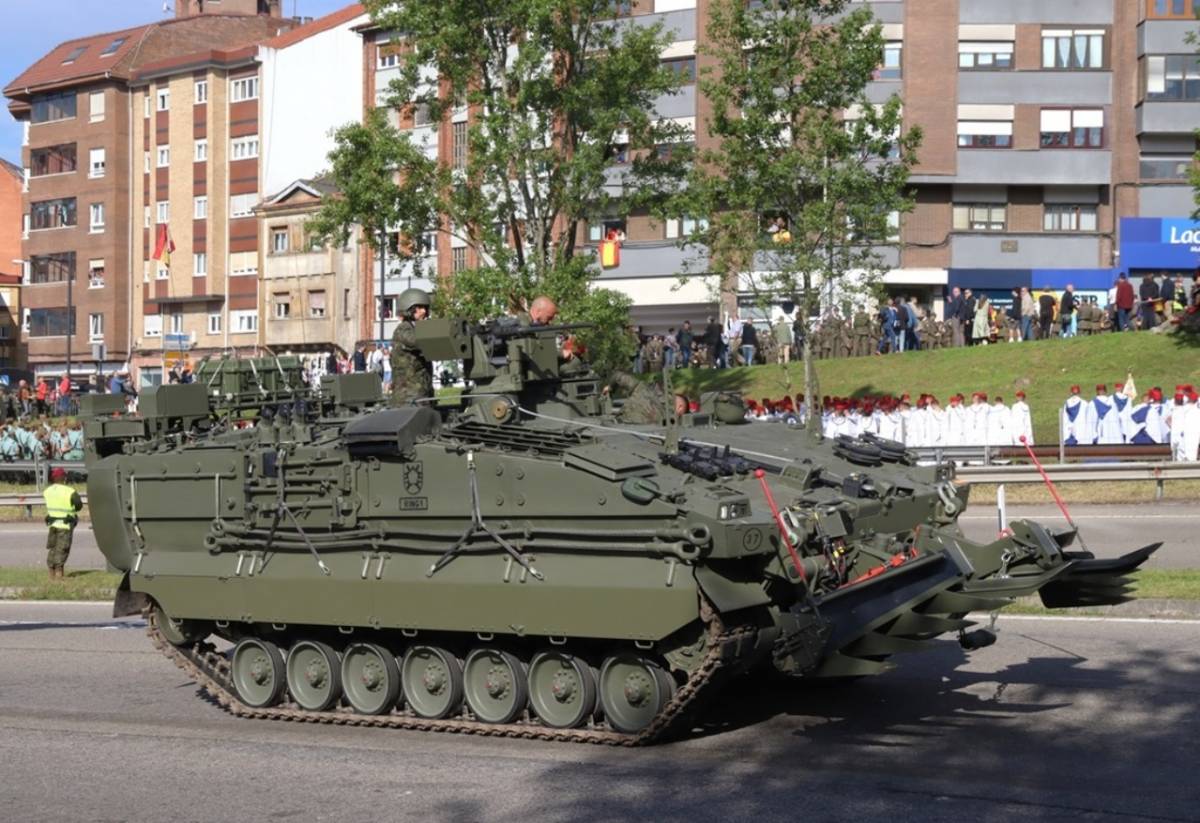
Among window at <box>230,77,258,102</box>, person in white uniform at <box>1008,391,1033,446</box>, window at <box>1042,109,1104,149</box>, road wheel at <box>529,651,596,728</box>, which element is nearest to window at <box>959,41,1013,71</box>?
window at <box>1042,109,1104,149</box>

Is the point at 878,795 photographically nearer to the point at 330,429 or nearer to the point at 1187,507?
the point at 330,429

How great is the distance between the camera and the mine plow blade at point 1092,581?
1237cm

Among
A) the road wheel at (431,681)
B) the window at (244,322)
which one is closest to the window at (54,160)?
the window at (244,322)

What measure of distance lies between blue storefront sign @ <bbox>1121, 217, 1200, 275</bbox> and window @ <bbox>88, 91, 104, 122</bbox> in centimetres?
4481

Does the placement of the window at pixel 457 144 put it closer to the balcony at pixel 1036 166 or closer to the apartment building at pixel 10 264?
the balcony at pixel 1036 166

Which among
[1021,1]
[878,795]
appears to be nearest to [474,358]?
[878,795]

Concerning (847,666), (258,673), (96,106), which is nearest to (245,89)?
(96,106)

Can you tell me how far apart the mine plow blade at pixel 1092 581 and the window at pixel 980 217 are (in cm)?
3940

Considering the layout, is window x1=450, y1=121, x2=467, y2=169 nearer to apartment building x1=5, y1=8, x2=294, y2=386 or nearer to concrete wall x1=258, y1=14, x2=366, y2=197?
concrete wall x1=258, y1=14, x2=366, y2=197

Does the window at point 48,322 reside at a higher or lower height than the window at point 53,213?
lower

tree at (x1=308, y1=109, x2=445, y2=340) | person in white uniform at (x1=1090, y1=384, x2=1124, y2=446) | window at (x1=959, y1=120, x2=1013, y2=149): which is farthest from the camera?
A: window at (x1=959, y1=120, x2=1013, y2=149)

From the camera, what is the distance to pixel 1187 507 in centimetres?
2711

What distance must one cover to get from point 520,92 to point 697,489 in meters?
21.8

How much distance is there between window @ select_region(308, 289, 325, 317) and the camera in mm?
65625
